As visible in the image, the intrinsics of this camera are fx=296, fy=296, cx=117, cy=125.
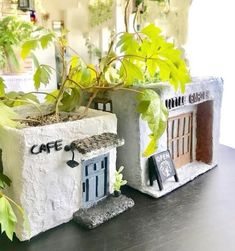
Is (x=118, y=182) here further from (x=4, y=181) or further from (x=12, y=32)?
(x=12, y=32)

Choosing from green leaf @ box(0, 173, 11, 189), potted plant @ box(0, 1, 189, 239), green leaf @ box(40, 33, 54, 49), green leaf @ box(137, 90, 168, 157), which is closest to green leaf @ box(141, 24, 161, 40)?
potted plant @ box(0, 1, 189, 239)

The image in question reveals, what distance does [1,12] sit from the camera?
1.14 meters

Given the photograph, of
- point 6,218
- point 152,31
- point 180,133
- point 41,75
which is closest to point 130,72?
point 152,31

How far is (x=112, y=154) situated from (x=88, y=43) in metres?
0.60

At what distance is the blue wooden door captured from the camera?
75 centimetres

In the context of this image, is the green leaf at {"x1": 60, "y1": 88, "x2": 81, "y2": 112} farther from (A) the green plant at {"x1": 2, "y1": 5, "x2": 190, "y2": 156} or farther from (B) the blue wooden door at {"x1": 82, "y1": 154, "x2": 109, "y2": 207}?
(B) the blue wooden door at {"x1": 82, "y1": 154, "x2": 109, "y2": 207}

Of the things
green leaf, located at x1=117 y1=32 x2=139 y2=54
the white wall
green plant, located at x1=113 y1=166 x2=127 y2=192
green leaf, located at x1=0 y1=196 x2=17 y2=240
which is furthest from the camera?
the white wall

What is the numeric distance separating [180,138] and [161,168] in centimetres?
18

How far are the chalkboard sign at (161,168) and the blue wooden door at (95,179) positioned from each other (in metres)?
0.16

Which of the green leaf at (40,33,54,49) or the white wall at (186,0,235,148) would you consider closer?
the green leaf at (40,33,54,49)

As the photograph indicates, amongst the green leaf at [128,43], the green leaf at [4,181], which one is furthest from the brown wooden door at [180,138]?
the green leaf at [4,181]

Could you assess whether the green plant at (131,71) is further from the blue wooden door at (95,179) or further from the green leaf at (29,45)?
the blue wooden door at (95,179)

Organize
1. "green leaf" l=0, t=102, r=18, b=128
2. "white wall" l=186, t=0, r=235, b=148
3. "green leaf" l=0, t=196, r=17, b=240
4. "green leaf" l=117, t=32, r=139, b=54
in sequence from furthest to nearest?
"white wall" l=186, t=0, r=235, b=148, "green leaf" l=117, t=32, r=139, b=54, "green leaf" l=0, t=102, r=18, b=128, "green leaf" l=0, t=196, r=17, b=240

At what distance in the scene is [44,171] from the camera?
2.18 ft
